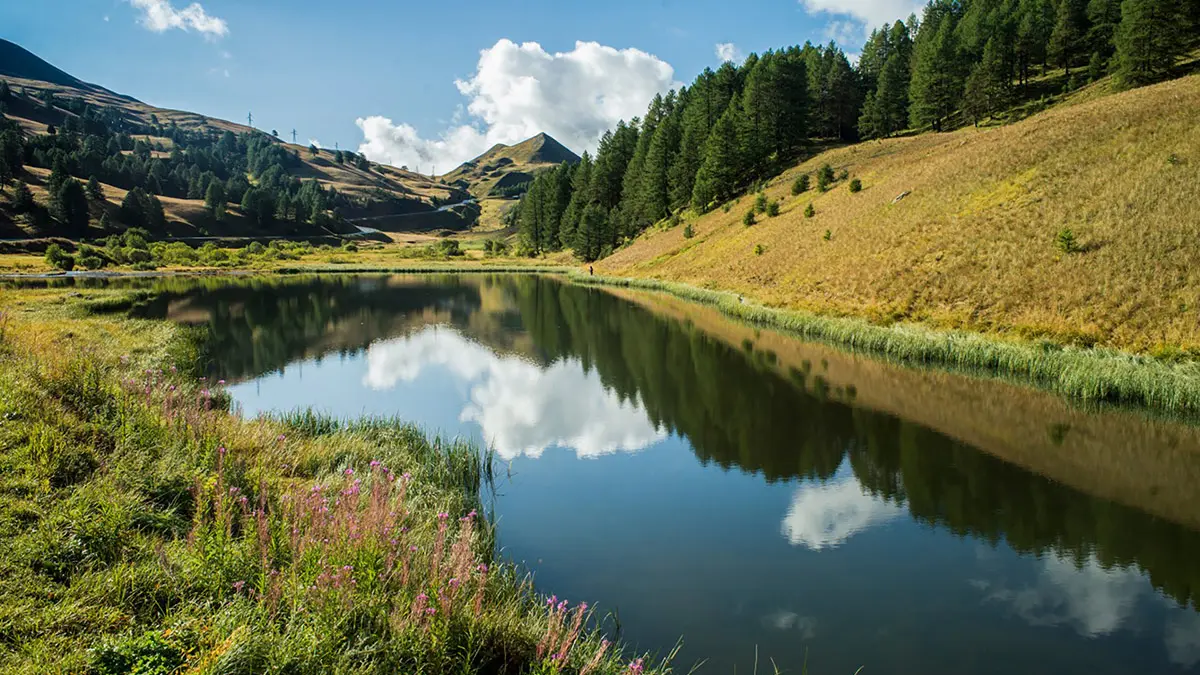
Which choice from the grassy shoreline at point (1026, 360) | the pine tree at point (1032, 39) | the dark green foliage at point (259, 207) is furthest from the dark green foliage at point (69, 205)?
the pine tree at point (1032, 39)

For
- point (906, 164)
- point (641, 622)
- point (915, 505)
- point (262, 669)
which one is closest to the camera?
point (262, 669)

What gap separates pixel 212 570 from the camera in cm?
610

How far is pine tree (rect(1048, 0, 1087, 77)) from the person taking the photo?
98.2 meters

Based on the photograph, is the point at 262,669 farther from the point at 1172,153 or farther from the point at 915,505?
the point at 1172,153

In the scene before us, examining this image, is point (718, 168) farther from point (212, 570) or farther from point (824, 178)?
point (212, 570)

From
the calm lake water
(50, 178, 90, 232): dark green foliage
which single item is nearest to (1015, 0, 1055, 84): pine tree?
the calm lake water

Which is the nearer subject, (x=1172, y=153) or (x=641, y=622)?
(x=641, y=622)

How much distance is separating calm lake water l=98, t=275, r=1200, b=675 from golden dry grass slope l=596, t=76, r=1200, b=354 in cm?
760

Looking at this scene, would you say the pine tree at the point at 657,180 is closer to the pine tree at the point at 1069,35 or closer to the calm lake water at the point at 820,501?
the pine tree at the point at 1069,35

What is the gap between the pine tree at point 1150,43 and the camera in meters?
70.9

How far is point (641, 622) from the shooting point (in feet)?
27.7

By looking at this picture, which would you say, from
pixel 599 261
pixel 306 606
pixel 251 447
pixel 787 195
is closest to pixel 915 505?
pixel 306 606

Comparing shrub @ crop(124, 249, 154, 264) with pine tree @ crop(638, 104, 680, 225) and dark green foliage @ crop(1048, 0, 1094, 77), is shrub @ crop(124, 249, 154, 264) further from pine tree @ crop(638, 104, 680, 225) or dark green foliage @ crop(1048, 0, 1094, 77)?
dark green foliage @ crop(1048, 0, 1094, 77)

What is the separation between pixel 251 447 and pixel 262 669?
22.3 feet
